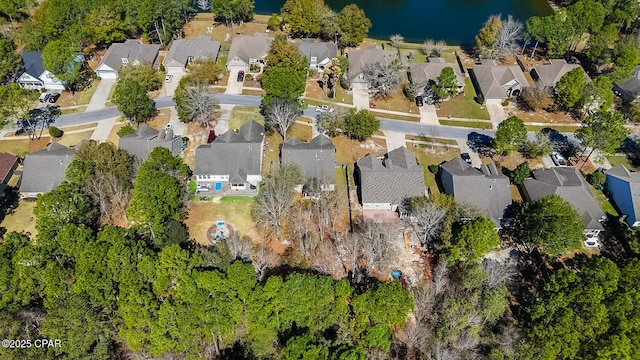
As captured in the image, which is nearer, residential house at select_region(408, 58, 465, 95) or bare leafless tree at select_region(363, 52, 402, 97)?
bare leafless tree at select_region(363, 52, 402, 97)

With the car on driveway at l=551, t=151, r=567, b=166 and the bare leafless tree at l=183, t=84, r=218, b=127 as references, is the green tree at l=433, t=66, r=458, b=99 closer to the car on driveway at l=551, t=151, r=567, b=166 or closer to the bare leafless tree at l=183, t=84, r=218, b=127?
the car on driveway at l=551, t=151, r=567, b=166

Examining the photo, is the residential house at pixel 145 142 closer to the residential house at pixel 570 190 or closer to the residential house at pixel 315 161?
the residential house at pixel 315 161

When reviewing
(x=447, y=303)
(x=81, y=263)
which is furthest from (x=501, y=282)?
(x=81, y=263)

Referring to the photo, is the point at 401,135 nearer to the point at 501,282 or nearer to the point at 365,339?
the point at 501,282

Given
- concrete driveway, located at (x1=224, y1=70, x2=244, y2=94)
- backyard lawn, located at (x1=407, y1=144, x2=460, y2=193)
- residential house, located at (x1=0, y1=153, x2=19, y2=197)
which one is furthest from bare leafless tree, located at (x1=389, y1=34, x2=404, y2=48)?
residential house, located at (x1=0, y1=153, x2=19, y2=197)

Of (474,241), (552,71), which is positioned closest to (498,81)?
(552,71)

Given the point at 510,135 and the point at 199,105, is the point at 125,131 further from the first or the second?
the point at 510,135

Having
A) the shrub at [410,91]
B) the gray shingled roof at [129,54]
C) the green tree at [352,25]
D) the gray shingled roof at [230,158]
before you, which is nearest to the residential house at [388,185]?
the gray shingled roof at [230,158]
